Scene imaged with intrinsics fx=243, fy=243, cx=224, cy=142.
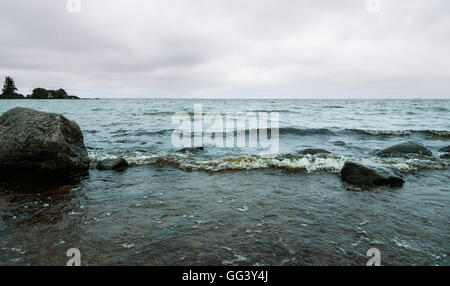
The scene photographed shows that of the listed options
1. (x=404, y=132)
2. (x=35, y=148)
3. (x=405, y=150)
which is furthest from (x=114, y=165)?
(x=404, y=132)

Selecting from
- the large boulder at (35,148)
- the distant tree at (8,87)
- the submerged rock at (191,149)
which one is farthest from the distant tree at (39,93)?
the large boulder at (35,148)

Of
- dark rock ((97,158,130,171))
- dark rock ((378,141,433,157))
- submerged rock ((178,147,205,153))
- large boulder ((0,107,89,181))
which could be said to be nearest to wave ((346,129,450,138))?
dark rock ((378,141,433,157))

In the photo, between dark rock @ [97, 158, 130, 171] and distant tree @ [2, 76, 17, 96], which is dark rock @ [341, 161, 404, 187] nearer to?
dark rock @ [97, 158, 130, 171]

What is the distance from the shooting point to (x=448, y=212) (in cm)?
434

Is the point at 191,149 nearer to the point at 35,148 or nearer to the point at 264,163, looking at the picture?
the point at 264,163

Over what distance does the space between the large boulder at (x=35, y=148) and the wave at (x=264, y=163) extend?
1989 millimetres

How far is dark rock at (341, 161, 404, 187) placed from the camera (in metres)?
5.83

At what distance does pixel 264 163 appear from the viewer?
7.77m

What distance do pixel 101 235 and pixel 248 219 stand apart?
7.27 feet

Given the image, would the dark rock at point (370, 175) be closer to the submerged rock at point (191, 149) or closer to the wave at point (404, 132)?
the submerged rock at point (191, 149)

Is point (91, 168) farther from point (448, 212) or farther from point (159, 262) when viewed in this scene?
point (448, 212)

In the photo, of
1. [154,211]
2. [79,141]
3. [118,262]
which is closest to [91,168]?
[79,141]

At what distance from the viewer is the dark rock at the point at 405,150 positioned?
935 cm

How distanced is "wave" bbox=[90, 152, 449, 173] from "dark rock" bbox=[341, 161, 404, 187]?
80cm
